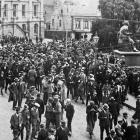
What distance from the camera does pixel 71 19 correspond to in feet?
281

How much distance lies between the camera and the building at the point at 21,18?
68.8m

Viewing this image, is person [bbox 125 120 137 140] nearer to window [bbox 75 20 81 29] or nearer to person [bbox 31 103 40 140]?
person [bbox 31 103 40 140]

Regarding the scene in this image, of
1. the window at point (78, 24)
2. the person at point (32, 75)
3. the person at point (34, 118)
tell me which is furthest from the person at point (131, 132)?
the window at point (78, 24)

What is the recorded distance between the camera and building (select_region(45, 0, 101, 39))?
84500 mm

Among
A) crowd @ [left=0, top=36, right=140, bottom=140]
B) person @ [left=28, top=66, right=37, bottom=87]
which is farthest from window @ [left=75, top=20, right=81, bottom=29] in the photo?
person @ [left=28, top=66, right=37, bottom=87]

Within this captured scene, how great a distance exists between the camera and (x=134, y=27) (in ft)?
183

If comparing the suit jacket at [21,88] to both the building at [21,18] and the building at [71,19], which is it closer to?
the building at [21,18]

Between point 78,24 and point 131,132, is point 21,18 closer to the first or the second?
point 78,24

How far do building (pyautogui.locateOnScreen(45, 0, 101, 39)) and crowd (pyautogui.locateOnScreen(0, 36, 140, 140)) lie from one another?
173ft

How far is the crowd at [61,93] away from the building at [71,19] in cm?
5284

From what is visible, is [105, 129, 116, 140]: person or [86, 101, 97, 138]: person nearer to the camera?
[105, 129, 116, 140]: person

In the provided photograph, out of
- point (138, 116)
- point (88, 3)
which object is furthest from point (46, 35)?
point (138, 116)

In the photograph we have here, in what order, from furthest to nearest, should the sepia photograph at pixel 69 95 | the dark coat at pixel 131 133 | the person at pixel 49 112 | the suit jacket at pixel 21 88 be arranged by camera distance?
the suit jacket at pixel 21 88, the person at pixel 49 112, the sepia photograph at pixel 69 95, the dark coat at pixel 131 133

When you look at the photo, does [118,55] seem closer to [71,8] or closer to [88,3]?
[71,8]
